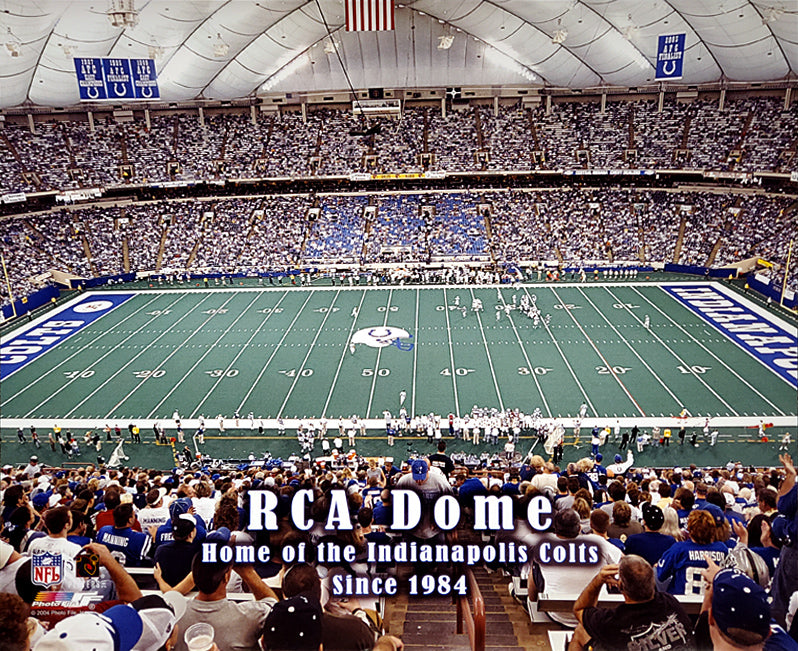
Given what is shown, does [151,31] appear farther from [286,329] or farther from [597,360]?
[597,360]

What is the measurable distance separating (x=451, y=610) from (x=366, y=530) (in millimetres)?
1018

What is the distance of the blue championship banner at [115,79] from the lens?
73.7 feet

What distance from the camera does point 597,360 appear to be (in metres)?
21.6

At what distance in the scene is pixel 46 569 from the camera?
4.37m

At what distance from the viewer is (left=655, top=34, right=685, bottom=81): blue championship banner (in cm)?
2245

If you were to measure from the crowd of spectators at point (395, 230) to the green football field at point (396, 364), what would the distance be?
5.67 meters

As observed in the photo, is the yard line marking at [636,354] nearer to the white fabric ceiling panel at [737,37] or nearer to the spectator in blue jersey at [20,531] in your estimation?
the white fabric ceiling panel at [737,37]

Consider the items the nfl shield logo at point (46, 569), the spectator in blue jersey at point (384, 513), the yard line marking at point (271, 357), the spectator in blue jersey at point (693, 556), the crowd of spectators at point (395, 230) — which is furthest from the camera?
the crowd of spectators at point (395, 230)

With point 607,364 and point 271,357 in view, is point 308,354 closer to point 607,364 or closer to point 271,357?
point 271,357

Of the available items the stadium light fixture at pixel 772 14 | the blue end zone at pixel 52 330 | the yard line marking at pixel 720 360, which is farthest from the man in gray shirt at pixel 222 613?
the stadium light fixture at pixel 772 14

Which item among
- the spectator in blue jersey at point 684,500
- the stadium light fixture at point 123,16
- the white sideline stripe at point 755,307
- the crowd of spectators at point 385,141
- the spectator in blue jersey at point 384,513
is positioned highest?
the stadium light fixture at point 123,16

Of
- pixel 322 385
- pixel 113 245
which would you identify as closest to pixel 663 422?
pixel 322 385

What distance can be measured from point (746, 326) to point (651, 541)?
22822 mm

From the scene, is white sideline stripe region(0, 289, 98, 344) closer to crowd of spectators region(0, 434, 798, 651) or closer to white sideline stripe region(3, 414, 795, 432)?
white sideline stripe region(3, 414, 795, 432)
